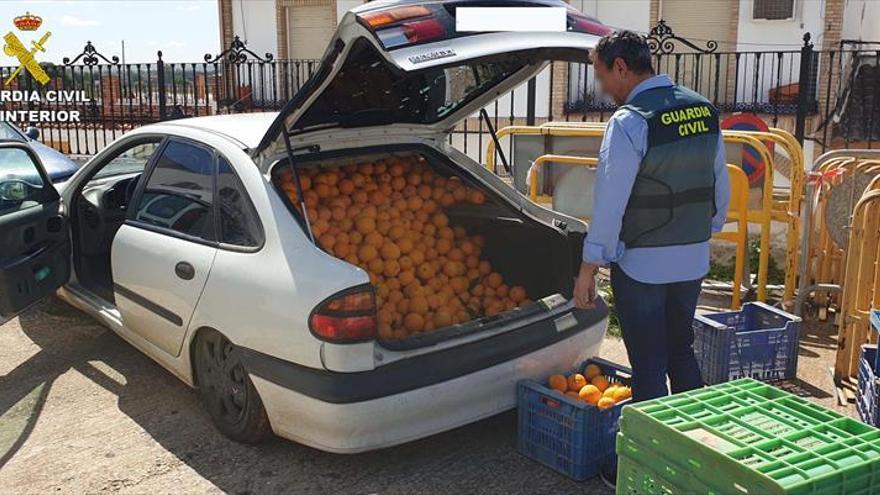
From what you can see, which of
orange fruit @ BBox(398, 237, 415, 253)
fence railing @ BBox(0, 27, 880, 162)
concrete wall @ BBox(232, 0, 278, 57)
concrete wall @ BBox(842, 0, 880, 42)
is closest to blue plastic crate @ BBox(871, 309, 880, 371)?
orange fruit @ BBox(398, 237, 415, 253)

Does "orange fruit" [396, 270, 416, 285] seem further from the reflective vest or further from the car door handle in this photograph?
the reflective vest

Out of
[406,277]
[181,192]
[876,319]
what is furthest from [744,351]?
[181,192]

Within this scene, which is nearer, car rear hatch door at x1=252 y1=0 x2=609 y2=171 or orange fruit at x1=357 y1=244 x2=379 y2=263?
car rear hatch door at x1=252 y1=0 x2=609 y2=171

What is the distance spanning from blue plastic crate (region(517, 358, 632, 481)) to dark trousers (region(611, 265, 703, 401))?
0.72ft

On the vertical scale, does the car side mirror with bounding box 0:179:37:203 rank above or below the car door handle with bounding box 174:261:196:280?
above

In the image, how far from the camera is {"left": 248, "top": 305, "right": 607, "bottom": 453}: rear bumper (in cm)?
344

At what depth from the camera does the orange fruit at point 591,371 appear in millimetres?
4148

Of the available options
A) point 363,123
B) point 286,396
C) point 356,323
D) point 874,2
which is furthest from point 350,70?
point 874,2

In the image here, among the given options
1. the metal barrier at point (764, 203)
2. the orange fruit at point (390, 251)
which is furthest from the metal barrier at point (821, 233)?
the orange fruit at point (390, 251)

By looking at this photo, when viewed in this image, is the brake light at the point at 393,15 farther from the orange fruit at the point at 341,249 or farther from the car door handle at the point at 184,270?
the car door handle at the point at 184,270

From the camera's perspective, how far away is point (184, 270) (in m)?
4.06

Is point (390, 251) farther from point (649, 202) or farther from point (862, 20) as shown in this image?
point (862, 20)

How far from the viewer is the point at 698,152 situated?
3.42m

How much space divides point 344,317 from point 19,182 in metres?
2.76
